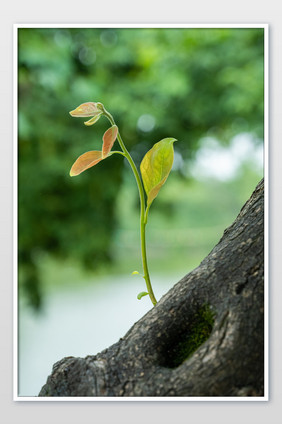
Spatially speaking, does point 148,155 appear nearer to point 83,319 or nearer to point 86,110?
point 86,110

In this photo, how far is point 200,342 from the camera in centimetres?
83

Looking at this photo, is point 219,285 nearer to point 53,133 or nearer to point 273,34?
point 273,34

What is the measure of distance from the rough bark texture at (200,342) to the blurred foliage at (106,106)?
139cm

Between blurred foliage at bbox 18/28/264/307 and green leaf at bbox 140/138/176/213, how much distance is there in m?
1.23

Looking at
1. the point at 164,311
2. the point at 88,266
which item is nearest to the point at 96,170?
the point at 88,266

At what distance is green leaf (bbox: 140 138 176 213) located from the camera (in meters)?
0.95

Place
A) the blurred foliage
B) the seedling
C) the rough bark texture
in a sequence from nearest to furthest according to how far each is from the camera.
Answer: the rough bark texture < the seedling < the blurred foliage

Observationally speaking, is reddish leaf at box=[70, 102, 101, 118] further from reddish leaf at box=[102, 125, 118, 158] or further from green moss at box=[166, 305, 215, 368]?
A: green moss at box=[166, 305, 215, 368]

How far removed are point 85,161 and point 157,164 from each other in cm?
15

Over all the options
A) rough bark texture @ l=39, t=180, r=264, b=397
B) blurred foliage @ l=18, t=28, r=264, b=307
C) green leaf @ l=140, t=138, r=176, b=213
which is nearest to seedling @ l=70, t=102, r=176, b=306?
green leaf @ l=140, t=138, r=176, b=213

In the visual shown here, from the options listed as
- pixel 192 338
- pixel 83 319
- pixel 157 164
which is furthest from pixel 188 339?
pixel 83 319

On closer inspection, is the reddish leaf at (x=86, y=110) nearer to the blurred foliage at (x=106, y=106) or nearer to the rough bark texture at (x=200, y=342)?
the rough bark texture at (x=200, y=342)

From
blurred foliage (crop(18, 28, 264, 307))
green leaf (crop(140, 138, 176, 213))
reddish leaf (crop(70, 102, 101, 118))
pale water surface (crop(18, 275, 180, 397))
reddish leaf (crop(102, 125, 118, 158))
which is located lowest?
pale water surface (crop(18, 275, 180, 397))

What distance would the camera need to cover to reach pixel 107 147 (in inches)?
37.8
